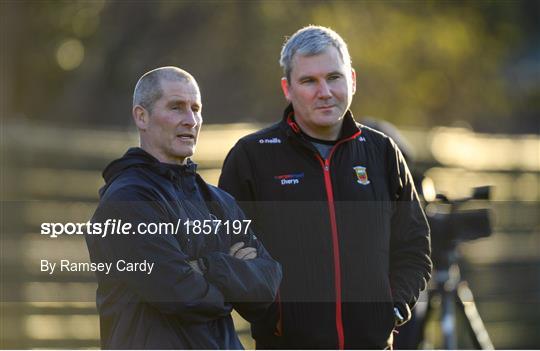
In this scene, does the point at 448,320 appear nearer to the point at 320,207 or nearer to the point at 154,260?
the point at 320,207

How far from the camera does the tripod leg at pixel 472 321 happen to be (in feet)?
23.7

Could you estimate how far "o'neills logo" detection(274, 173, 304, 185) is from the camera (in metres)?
4.79

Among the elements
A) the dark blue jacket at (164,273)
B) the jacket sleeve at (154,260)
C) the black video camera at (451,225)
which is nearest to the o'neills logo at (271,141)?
the dark blue jacket at (164,273)

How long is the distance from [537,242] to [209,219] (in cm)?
753

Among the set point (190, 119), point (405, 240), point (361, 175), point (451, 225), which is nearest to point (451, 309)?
point (451, 225)

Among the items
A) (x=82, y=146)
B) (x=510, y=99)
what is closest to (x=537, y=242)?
(x=82, y=146)

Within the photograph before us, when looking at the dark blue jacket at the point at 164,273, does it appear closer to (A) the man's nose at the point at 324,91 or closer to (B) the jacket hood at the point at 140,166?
(B) the jacket hood at the point at 140,166

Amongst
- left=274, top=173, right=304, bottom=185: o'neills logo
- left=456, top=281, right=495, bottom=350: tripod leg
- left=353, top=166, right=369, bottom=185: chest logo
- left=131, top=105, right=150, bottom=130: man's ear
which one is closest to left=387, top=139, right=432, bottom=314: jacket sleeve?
left=353, top=166, right=369, bottom=185: chest logo

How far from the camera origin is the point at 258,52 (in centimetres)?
1836

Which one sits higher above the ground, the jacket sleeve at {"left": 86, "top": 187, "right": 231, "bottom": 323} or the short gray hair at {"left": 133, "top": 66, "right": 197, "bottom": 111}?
the short gray hair at {"left": 133, "top": 66, "right": 197, "bottom": 111}

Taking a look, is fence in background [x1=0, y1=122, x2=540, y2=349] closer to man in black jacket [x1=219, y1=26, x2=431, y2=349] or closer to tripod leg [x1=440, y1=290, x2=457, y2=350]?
tripod leg [x1=440, y1=290, x2=457, y2=350]

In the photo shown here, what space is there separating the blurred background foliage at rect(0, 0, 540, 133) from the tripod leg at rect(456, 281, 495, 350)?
822cm

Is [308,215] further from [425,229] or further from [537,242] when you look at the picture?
[537,242]

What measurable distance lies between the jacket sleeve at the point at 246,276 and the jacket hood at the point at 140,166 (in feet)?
0.94
